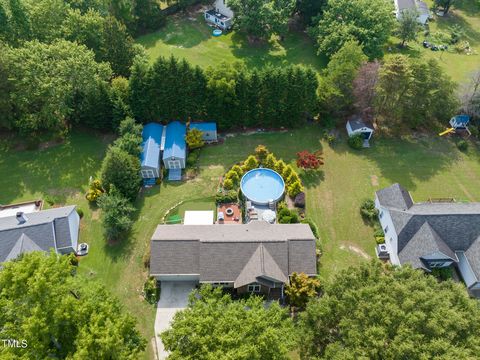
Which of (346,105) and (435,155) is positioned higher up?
(346,105)

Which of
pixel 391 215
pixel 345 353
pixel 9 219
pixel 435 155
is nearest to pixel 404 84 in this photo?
pixel 435 155

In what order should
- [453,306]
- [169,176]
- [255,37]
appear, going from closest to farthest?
[453,306]
[169,176]
[255,37]

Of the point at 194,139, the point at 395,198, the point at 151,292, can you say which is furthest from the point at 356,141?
the point at 151,292

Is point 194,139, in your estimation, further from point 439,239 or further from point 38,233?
point 439,239

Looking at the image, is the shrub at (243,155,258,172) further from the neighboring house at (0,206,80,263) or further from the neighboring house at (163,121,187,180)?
the neighboring house at (0,206,80,263)

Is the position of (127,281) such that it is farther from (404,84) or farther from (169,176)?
(404,84)

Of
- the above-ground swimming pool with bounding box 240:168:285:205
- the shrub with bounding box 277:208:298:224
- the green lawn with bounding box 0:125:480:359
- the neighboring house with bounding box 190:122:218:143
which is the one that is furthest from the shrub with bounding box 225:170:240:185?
the neighboring house with bounding box 190:122:218:143
